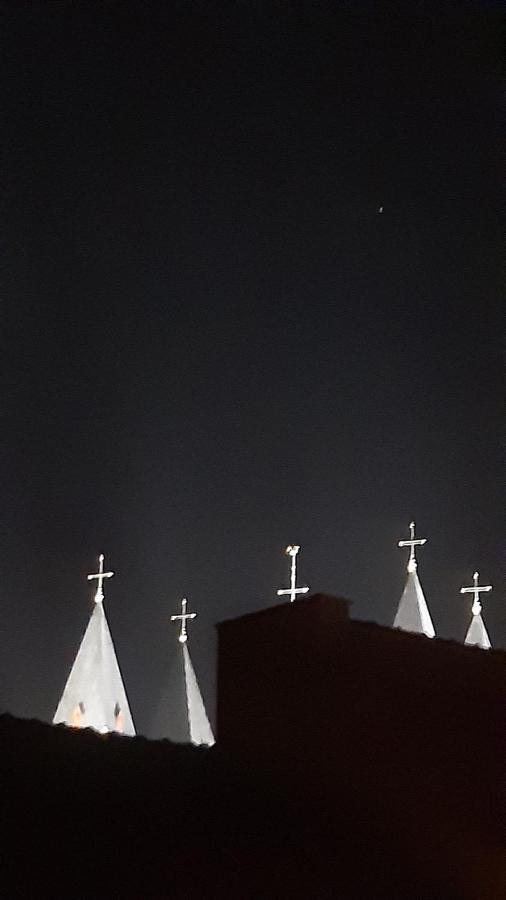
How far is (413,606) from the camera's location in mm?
18516

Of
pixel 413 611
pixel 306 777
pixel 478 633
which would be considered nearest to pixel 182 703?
pixel 413 611

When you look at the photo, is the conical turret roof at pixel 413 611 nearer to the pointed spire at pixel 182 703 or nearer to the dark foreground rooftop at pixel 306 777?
the pointed spire at pixel 182 703

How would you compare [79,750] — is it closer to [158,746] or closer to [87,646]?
[158,746]

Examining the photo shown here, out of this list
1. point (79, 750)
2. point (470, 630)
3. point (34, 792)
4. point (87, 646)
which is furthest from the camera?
point (470, 630)

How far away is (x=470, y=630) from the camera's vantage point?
1955 centimetres

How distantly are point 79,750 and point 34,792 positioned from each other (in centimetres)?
60

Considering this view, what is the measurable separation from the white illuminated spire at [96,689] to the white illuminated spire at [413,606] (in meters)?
3.84

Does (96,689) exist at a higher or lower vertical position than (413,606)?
lower

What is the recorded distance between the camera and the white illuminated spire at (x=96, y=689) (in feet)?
56.4

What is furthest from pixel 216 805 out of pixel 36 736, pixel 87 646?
pixel 87 646

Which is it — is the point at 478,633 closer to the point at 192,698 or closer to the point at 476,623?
the point at 476,623

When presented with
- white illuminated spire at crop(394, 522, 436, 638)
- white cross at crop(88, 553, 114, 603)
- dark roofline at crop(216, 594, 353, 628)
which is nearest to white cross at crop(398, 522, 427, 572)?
white illuminated spire at crop(394, 522, 436, 638)

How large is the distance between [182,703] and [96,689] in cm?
215

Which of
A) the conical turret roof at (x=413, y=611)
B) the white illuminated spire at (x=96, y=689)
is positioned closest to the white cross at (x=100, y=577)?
the white illuminated spire at (x=96, y=689)
